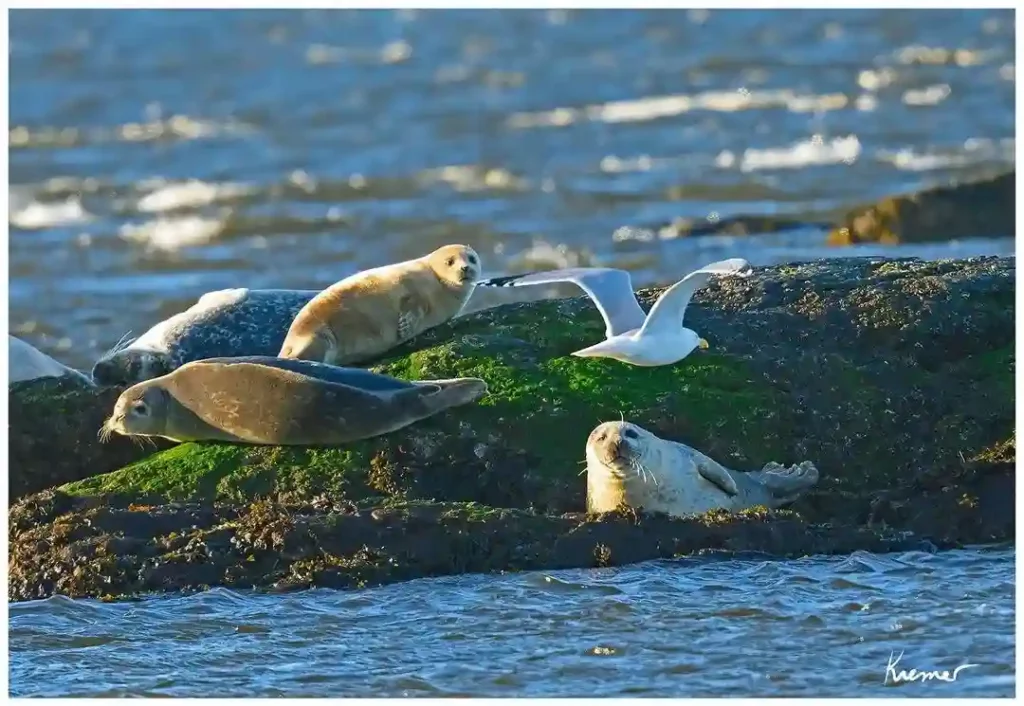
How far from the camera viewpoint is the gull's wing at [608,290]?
7.94 m

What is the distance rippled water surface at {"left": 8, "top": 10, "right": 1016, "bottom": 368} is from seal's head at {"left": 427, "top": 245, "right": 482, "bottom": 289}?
148 inches

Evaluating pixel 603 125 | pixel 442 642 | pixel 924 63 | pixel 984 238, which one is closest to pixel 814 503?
pixel 442 642

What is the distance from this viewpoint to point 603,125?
1720 cm

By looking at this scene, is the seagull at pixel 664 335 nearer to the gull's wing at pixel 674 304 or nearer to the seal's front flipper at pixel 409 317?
the gull's wing at pixel 674 304

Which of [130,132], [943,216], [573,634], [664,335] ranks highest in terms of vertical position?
[130,132]

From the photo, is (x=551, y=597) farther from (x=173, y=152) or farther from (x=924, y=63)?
(x=924, y=63)

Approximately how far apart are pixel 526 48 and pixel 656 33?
4.74 ft

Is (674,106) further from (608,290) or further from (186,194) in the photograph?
(608,290)

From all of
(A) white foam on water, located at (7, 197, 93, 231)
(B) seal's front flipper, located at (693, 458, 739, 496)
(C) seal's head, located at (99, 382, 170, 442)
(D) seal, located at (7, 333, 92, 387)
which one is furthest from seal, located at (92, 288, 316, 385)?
(A) white foam on water, located at (7, 197, 93, 231)

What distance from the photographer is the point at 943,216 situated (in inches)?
535

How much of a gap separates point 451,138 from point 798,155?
3.19 meters

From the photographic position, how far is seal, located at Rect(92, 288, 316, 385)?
8258 millimetres

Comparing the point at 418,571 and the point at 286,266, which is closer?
the point at 418,571
